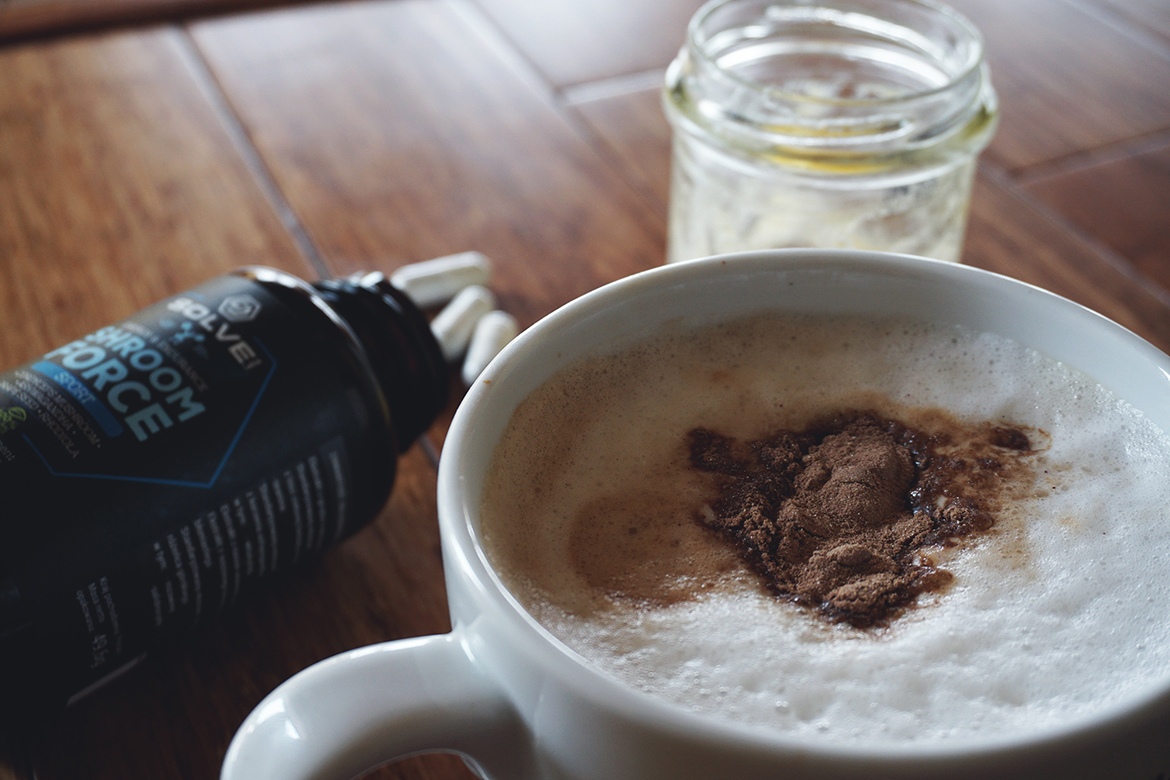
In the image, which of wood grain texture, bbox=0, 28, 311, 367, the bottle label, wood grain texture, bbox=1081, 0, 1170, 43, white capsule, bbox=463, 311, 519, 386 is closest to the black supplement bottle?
the bottle label

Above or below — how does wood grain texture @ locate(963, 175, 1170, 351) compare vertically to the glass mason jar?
below

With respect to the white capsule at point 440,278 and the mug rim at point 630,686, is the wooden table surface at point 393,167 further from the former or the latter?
the mug rim at point 630,686

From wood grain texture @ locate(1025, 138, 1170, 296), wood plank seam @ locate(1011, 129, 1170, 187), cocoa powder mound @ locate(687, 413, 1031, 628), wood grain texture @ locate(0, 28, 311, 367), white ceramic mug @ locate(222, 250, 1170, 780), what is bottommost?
wood grain texture @ locate(1025, 138, 1170, 296)

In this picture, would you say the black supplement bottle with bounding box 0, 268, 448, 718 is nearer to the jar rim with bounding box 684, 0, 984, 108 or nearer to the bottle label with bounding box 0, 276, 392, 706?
the bottle label with bounding box 0, 276, 392, 706

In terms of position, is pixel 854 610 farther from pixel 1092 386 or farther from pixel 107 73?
pixel 107 73

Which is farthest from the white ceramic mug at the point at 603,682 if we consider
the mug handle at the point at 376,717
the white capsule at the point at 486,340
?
the white capsule at the point at 486,340

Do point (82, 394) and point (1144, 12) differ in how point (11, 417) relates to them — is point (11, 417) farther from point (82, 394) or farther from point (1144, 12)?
point (1144, 12)

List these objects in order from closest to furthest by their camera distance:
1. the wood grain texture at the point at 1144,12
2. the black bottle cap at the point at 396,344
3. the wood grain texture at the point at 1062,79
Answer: the black bottle cap at the point at 396,344 < the wood grain texture at the point at 1062,79 < the wood grain texture at the point at 1144,12
